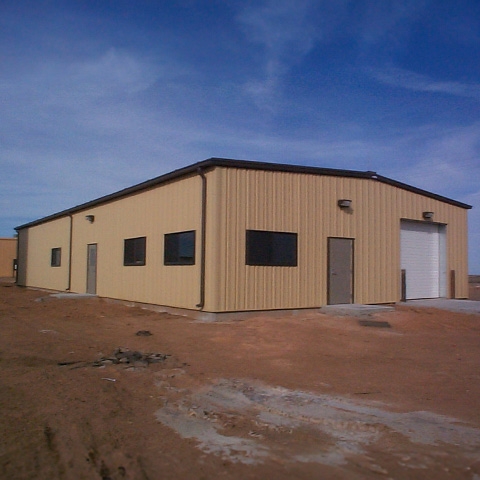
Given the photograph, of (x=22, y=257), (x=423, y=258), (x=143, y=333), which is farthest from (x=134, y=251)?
(x=22, y=257)

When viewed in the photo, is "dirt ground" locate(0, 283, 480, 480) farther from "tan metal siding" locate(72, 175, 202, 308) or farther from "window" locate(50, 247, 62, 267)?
"window" locate(50, 247, 62, 267)

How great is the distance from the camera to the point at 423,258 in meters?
18.3

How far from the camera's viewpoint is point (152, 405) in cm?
569

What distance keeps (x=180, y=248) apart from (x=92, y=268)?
27.3 feet

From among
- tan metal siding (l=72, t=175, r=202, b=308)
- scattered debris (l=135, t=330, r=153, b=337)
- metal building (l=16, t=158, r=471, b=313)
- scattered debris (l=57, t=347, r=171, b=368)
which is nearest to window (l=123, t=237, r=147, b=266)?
metal building (l=16, t=158, r=471, b=313)

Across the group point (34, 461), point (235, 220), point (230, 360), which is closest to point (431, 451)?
point (34, 461)

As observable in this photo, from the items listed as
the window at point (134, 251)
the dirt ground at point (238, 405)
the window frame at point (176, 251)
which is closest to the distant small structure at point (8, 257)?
the window at point (134, 251)

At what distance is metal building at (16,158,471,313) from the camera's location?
1320 cm

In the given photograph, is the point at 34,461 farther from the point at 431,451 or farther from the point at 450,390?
the point at 450,390

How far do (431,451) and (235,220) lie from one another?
30.6ft

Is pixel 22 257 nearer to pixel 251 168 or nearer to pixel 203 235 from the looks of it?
pixel 203 235

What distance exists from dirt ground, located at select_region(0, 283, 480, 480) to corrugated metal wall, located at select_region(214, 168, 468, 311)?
241 centimetres

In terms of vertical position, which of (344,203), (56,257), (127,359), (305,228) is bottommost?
(127,359)

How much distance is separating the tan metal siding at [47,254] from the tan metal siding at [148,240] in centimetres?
277
